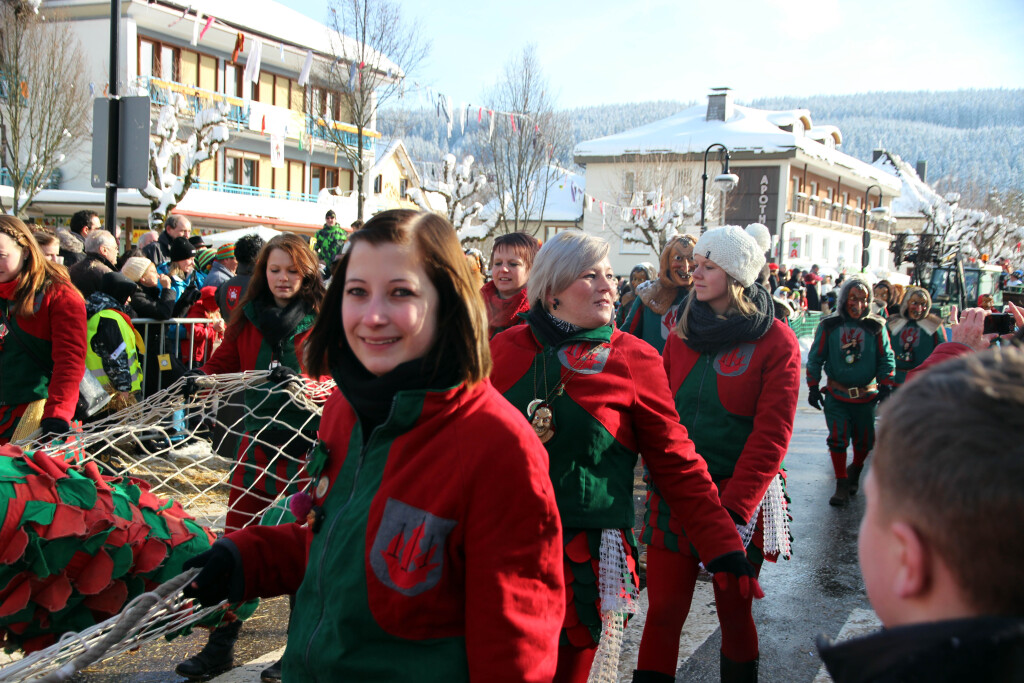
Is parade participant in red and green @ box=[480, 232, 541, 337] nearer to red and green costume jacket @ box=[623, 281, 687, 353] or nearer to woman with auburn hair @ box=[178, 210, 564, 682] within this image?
red and green costume jacket @ box=[623, 281, 687, 353]

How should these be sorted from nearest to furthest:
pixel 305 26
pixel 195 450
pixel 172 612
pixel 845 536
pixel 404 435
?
1. pixel 404 435
2. pixel 172 612
3. pixel 845 536
4. pixel 195 450
5. pixel 305 26

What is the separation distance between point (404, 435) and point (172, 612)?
718 millimetres

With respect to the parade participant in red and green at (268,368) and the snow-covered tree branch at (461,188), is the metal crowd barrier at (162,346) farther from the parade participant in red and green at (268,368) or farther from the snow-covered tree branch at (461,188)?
the snow-covered tree branch at (461,188)

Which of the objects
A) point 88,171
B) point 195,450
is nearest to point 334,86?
point 88,171

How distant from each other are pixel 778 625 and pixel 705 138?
41.7 m

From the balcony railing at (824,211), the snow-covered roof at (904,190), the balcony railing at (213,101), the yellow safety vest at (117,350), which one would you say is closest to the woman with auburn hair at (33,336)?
the yellow safety vest at (117,350)

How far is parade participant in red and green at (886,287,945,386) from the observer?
862 cm

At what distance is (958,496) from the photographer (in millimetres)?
922

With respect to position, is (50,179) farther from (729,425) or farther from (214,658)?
(729,425)

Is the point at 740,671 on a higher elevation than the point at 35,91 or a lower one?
lower

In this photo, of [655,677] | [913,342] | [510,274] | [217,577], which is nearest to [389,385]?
[217,577]

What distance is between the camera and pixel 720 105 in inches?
1818

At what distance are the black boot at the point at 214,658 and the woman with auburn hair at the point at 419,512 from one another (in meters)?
2.02

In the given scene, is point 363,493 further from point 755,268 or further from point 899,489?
point 755,268
